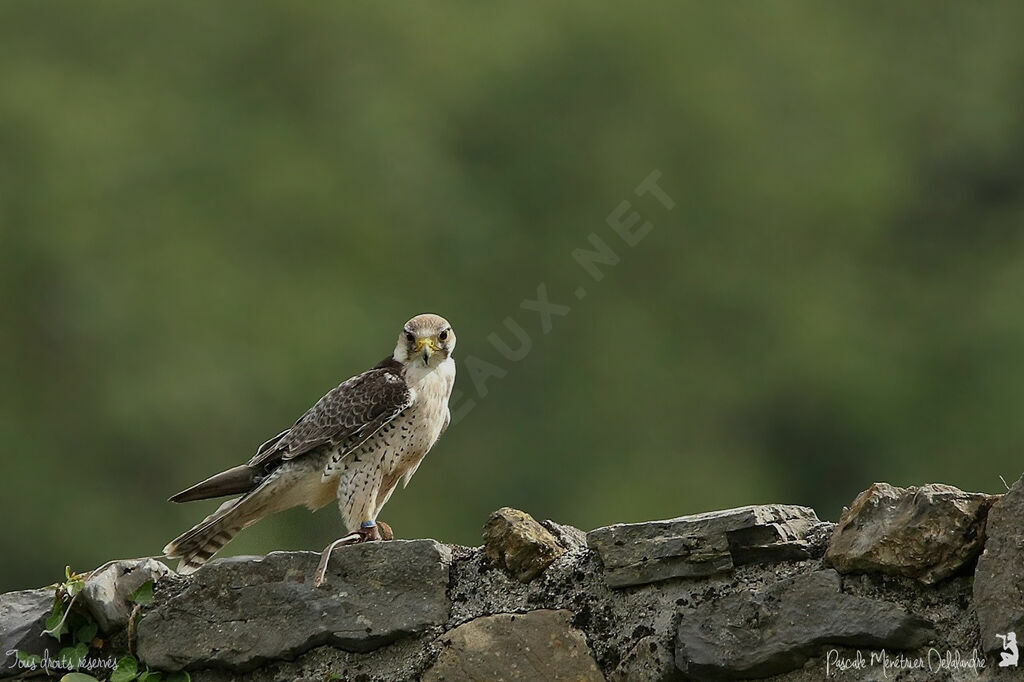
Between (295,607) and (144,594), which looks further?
(144,594)

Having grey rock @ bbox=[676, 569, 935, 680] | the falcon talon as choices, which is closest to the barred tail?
the falcon talon

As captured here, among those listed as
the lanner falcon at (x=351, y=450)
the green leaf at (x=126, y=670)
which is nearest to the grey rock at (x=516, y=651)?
the green leaf at (x=126, y=670)

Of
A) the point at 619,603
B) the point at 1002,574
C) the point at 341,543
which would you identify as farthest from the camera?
the point at 341,543

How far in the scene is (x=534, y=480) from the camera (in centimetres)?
2431

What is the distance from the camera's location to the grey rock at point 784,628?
11.4ft

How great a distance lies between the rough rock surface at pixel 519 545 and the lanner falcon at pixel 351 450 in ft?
2.74

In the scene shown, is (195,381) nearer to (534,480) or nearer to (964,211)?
(534,480)

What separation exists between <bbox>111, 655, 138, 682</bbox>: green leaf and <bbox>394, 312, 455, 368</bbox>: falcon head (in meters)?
1.74

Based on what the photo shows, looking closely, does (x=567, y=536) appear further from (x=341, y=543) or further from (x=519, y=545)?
(x=341, y=543)

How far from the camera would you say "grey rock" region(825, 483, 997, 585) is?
137 inches

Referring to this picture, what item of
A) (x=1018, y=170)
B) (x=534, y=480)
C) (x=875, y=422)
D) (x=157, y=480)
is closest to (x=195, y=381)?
(x=157, y=480)

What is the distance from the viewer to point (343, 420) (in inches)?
204

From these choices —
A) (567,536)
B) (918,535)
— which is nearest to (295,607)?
(567,536)

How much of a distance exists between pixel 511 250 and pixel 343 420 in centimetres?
2611
